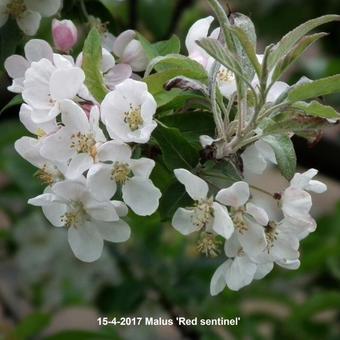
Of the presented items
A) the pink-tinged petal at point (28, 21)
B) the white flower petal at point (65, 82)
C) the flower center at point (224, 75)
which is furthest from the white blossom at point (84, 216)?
the pink-tinged petal at point (28, 21)

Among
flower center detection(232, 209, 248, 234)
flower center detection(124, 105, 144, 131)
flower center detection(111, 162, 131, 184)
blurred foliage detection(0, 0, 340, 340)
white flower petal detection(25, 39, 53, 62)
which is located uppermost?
white flower petal detection(25, 39, 53, 62)

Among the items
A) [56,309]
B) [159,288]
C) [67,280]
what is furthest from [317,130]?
[67,280]

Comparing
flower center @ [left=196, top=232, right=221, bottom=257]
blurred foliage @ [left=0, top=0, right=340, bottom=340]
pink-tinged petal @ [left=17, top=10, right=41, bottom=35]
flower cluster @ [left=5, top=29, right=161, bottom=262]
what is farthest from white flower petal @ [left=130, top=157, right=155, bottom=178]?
blurred foliage @ [left=0, top=0, right=340, bottom=340]

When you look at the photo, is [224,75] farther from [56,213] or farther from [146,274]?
[146,274]

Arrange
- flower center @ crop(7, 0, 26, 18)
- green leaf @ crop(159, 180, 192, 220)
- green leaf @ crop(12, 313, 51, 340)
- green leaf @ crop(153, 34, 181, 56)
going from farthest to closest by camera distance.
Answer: green leaf @ crop(12, 313, 51, 340)
flower center @ crop(7, 0, 26, 18)
green leaf @ crop(153, 34, 181, 56)
green leaf @ crop(159, 180, 192, 220)

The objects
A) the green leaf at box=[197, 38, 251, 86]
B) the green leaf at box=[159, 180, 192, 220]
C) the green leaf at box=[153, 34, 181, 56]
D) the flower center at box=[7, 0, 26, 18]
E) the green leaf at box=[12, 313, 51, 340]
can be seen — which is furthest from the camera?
the green leaf at box=[12, 313, 51, 340]

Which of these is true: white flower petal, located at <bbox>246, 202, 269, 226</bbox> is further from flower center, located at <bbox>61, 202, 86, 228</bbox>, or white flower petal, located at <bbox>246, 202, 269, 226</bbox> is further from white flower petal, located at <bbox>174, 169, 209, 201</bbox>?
flower center, located at <bbox>61, 202, 86, 228</bbox>
